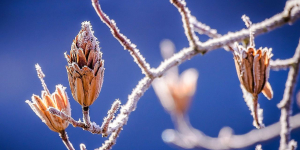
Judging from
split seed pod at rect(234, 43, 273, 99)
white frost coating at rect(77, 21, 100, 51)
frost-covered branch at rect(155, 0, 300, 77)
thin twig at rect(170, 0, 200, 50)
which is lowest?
split seed pod at rect(234, 43, 273, 99)

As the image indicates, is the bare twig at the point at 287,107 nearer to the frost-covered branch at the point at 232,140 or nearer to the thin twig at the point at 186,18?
the frost-covered branch at the point at 232,140

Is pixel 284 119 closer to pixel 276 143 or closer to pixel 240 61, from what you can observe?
pixel 240 61

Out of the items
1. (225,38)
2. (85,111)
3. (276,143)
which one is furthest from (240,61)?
(276,143)

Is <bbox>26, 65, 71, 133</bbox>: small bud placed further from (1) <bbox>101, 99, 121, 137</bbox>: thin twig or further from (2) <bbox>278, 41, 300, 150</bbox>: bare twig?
(2) <bbox>278, 41, 300, 150</bbox>: bare twig

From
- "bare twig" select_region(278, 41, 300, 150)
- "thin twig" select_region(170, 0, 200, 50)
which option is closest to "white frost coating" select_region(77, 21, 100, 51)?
"thin twig" select_region(170, 0, 200, 50)

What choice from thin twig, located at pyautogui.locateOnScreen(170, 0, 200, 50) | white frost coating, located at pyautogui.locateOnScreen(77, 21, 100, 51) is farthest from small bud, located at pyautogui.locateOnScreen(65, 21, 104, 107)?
thin twig, located at pyautogui.locateOnScreen(170, 0, 200, 50)

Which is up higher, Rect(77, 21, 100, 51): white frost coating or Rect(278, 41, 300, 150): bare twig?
Rect(77, 21, 100, 51): white frost coating

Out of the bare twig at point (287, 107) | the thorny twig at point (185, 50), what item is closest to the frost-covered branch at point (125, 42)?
the thorny twig at point (185, 50)
